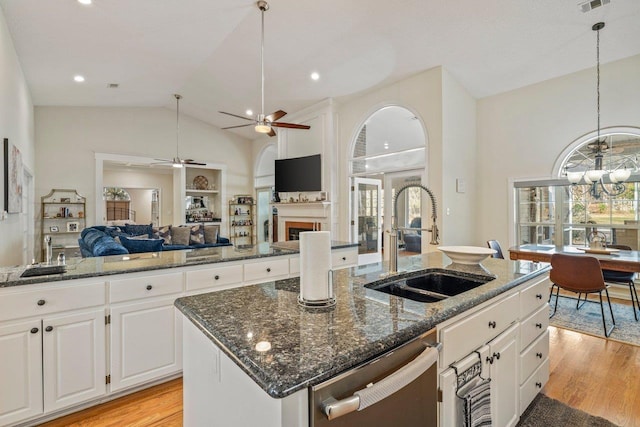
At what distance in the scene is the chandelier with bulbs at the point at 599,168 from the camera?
11.8 ft

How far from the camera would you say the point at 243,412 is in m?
0.88

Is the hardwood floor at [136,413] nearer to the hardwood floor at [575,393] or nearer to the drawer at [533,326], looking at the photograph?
the hardwood floor at [575,393]

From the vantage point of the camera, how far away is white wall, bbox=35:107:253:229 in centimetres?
629

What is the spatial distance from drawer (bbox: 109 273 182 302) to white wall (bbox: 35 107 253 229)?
5856mm

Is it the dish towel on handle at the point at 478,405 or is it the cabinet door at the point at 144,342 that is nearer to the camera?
the dish towel on handle at the point at 478,405

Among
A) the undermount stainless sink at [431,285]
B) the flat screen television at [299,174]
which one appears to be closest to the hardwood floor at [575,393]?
the undermount stainless sink at [431,285]

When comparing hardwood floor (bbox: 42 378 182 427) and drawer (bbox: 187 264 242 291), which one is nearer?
hardwood floor (bbox: 42 378 182 427)

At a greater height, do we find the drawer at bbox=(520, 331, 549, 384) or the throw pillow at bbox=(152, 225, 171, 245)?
the throw pillow at bbox=(152, 225, 171, 245)

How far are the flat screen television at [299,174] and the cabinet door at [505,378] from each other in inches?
191

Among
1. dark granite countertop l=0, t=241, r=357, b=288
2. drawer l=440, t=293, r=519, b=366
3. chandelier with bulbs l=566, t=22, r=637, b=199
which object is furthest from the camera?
chandelier with bulbs l=566, t=22, r=637, b=199

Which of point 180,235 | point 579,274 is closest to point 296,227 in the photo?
point 180,235

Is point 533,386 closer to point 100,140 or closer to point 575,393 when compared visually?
point 575,393

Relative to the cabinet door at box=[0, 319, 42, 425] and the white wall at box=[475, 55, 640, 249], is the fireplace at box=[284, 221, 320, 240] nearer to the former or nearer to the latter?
the white wall at box=[475, 55, 640, 249]

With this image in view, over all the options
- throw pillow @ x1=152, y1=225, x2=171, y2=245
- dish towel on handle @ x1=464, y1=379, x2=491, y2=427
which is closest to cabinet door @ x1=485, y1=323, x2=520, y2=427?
dish towel on handle @ x1=464, y1=379, x2=491, y2=427
